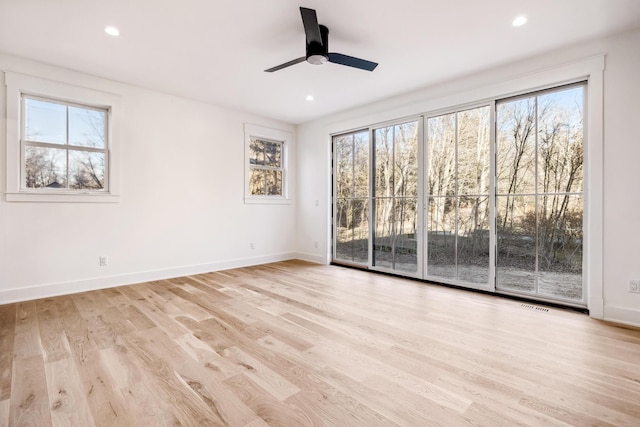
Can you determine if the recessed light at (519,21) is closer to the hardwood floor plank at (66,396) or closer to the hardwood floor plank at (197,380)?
the hardwood floor plank at (197,380)

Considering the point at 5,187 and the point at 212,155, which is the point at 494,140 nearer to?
the point at 212,155

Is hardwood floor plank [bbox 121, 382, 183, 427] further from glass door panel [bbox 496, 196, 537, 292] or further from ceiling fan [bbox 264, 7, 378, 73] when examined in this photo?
glass door panel [bbox 496, 196, 537, 292]

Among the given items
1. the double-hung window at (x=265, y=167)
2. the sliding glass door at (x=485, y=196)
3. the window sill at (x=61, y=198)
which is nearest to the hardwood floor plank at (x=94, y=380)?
the window sill at (x=61, y=198)

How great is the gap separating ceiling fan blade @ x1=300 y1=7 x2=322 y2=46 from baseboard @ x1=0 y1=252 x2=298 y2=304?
3791mm

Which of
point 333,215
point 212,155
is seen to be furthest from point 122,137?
point 333,215

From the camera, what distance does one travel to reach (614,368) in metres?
2.05

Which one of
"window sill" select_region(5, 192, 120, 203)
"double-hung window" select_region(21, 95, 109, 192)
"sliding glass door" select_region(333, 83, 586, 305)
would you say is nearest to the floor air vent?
"sliding glass door" select_region(333, 83, 586, 305)

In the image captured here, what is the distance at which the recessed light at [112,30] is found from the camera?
113 inches

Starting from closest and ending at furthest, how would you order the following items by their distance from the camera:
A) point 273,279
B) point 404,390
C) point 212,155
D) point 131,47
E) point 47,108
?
1. point 404,390
2. point 131,47
3. point 47,108
4. point 273,279
5. point 212,155

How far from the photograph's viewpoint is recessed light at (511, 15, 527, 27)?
2.69 meters

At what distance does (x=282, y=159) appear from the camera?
6277mm

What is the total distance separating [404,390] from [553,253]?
8.99 ft

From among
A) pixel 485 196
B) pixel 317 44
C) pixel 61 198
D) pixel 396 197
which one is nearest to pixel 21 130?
pixel 61 198

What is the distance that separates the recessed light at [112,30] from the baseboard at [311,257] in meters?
4.37
